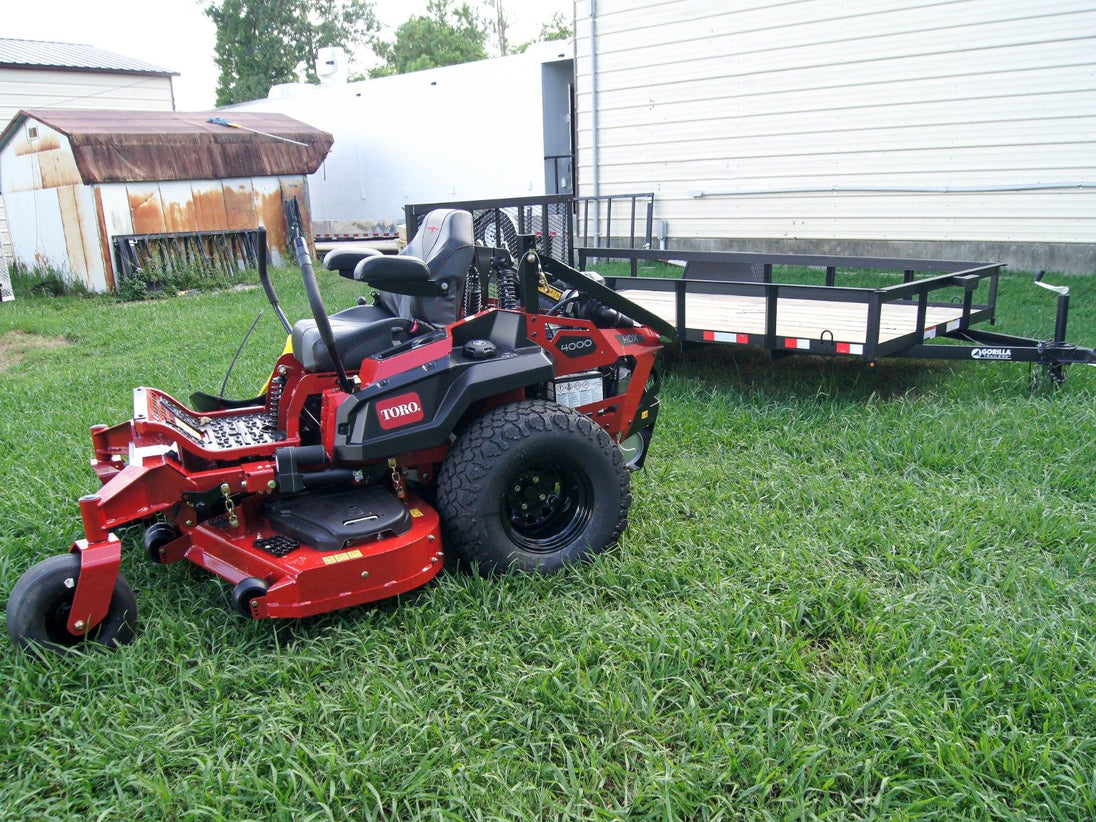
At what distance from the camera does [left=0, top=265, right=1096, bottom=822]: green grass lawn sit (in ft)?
7.73

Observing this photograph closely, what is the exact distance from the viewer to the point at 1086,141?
357 inches

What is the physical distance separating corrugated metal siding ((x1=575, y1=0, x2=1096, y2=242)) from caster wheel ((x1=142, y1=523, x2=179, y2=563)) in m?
9.40

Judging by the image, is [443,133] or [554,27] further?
[554,27]

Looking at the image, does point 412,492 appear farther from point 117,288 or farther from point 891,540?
point 117,288

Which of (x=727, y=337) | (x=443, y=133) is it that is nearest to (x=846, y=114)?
(x=727, y=337)

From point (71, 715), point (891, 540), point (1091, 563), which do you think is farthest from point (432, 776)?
point (1091, 563)

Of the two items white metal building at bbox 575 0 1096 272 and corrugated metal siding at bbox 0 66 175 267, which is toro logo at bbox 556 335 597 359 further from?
corrugated metal siding at bbox 0 66 175 267

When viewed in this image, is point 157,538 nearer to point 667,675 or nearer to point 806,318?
point 667,675

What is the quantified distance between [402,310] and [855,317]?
3.62 metres

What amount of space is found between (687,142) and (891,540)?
936cm

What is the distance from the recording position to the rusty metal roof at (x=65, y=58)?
2045cm

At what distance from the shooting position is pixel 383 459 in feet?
11.2

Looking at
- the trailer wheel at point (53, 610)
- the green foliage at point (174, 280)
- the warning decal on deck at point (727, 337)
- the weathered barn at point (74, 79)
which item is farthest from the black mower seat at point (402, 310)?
the weathered barn at point (74, 79)

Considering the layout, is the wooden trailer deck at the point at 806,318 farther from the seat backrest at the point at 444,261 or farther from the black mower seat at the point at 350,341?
the black mower seat at the point at 350,341
